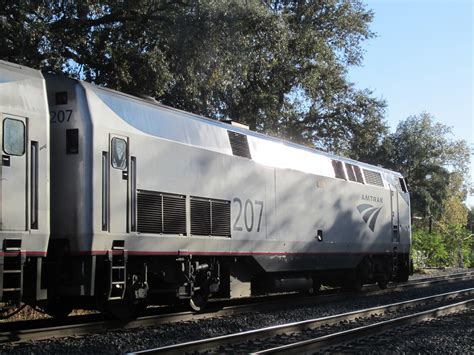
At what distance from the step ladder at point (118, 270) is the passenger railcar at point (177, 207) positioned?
17 millimetres

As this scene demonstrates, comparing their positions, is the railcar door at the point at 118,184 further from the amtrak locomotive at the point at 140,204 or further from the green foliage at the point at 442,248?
the green foliage at the point at 442,248

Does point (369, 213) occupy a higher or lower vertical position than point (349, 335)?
higher

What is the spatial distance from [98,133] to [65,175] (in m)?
0.81

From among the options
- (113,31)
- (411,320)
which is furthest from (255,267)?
(113,31)

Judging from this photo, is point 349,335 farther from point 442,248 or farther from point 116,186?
point 442,248

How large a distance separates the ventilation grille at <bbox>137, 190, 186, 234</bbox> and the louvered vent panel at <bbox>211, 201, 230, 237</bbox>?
888 mm

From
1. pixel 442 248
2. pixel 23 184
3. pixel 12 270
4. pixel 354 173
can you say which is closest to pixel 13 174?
pixel 23 184

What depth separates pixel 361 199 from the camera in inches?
665

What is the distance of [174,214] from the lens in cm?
1034

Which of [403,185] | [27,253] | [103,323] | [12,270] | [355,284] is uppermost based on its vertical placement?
[403,185]

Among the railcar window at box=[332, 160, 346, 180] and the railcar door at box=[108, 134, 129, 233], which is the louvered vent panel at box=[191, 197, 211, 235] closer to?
the railcar door at box=[108, 134, 129, 233]

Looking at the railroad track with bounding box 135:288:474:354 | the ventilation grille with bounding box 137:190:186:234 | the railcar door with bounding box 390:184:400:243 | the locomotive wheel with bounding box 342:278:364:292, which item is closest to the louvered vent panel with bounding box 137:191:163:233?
the ventilation grille with bounding box 137:190:186:234

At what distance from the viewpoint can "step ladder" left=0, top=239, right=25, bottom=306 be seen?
760 cm

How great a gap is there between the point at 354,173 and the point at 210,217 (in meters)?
6.92
